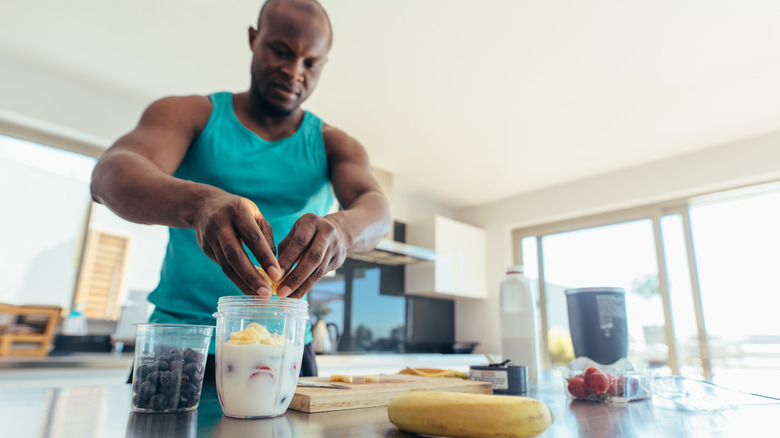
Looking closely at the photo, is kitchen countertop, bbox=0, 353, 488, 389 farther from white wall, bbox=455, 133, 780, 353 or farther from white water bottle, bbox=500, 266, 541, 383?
white wall, bbox=455, 133, 780, 353

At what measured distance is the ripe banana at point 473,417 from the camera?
0.44 meters

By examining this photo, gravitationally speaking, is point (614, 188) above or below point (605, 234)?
above

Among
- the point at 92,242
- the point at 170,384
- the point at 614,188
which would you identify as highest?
the point at 614,188

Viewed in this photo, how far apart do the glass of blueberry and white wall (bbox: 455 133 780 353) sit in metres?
3.57

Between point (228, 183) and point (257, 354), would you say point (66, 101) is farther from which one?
point (257, 354)

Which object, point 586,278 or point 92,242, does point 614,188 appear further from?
point 92,242

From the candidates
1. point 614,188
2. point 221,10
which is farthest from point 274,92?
point 614,188

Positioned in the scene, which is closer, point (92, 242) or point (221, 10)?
point (221, 10)

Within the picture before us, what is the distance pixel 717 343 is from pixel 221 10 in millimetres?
3561

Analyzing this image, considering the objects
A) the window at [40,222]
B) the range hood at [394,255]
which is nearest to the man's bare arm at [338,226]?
the window at [40,222]

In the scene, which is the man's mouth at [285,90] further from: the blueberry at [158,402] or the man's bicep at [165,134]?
the blueberry at [158,402]

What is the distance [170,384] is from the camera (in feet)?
1.81

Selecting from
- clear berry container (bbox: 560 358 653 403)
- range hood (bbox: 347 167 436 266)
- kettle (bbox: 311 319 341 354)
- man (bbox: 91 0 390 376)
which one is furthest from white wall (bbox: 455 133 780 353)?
man (bbox: 91 0 390 376)

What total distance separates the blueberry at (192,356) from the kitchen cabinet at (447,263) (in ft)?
10.8
